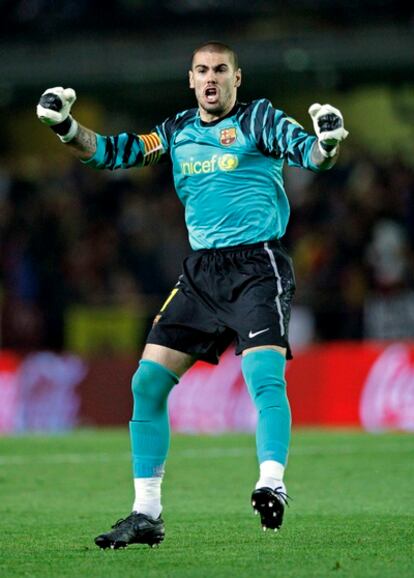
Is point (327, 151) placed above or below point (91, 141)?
below

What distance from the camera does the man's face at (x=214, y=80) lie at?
699 centimetres

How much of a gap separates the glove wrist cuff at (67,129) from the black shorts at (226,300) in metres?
0.87

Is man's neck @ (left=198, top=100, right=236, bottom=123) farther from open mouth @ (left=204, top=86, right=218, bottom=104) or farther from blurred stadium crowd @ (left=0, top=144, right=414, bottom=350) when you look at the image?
blurred stadium crowd @ (left=0, top=144, right=414, bottom=350)

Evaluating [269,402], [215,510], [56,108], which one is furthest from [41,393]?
[269,402]

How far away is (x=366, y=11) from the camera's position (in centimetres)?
1928

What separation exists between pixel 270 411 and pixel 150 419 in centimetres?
64

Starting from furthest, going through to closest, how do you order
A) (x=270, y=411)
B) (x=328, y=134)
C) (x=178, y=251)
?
(x=178, y=251) < (x=270, y=411) < (x=328, y=134)

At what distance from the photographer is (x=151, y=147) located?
725cm

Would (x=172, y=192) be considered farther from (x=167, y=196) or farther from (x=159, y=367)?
(x=159, y=367)

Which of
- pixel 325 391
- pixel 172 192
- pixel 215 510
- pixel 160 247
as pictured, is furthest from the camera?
pixel 172 192

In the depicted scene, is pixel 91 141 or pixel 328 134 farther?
pixel 91 141

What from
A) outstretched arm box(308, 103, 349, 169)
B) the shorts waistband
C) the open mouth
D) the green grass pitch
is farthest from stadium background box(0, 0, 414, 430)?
outstretched arm box(308, 103, 349, 169)

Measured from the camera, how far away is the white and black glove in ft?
20.9

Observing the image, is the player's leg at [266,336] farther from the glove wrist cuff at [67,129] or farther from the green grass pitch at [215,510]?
the glove wrist cuff at [67,129]
